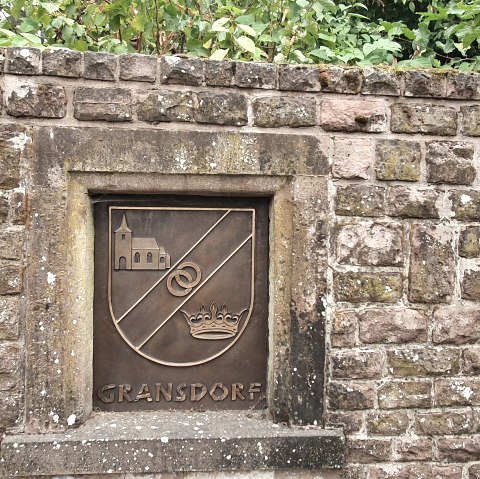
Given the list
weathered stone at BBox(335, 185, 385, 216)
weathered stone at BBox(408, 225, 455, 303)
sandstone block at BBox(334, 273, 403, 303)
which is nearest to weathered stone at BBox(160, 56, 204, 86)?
weathered stone at BBox(335, 185, 385, 216)

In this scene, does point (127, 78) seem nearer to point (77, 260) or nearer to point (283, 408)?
point (77, 260)

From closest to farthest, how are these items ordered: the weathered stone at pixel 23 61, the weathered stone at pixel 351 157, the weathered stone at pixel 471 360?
the weathered stone at pixel 23 61 → the weathered stone at pixel 351 157 → the weathered stone at pixel 471 360

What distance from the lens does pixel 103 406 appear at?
95.1 inches

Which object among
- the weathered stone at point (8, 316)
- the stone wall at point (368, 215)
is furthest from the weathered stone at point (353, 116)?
the weathered stone at point (8, 316)

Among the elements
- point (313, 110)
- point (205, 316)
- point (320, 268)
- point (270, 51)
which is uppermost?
point (270, 51)

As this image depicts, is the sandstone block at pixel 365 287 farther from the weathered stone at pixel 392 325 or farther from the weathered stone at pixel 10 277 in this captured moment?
the weathered stone at pixel 10 277

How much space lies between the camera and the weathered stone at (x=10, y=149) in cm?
215

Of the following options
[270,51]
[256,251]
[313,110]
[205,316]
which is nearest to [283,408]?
[205,316]

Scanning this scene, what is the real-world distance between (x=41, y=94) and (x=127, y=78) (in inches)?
15.0

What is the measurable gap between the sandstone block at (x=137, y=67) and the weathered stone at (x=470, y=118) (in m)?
1.50

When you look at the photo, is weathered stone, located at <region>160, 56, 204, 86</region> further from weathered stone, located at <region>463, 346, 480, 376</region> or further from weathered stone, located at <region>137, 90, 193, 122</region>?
weathered stone, located at <region>463, 346, 480, 376</region>

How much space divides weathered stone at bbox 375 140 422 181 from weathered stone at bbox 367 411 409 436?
1.15 metres

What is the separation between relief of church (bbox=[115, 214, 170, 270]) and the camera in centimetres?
235

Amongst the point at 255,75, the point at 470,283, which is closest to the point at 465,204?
the point at 470,283
